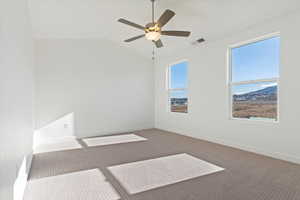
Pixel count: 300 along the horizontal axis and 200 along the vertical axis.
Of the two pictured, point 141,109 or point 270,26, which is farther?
point 141,109

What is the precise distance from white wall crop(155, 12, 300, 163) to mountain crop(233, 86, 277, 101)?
0.21 m

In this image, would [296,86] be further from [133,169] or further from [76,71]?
[76,71]

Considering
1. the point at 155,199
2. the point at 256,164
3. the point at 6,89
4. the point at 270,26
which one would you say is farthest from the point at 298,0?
the point at 6,89

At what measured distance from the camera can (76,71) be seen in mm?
5055

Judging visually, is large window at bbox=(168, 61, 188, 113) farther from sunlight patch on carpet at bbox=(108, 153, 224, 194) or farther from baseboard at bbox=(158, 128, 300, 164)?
sunlight patch on carpet at bbox=(108, 153, 224, 194)

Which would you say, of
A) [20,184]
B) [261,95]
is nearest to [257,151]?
[261,95]

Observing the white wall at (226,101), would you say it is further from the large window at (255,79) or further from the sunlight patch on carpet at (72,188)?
the sunlight patch on carpet at (72,188)

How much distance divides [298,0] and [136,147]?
12.7ft

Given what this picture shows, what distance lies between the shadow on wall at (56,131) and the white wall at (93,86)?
0.11 meters

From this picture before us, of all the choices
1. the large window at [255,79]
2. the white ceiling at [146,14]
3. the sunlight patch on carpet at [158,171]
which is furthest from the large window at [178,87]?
the sunlight patch on carpet at [158,171]

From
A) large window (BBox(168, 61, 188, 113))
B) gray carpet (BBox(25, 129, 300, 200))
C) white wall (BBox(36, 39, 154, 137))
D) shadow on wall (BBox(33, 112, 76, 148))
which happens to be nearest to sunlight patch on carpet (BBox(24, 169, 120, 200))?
gray carpet (BBox(25, 129, 300, 200))

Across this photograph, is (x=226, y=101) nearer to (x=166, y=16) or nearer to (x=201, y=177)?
(x=201, y=177)

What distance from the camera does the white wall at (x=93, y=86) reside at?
4699 mm

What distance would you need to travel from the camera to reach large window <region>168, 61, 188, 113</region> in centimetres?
530
